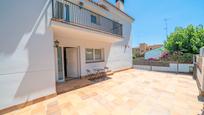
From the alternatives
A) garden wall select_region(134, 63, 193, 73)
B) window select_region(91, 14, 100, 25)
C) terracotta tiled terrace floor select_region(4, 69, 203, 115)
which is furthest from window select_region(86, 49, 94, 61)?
garden wall select_region(134, 63, 193, 73)

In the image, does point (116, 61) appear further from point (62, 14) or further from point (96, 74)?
point (62, 14)

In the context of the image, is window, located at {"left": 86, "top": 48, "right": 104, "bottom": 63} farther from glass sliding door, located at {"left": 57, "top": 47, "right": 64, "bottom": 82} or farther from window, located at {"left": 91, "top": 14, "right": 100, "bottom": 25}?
window, located at {"left": 91, "top": 14, "right": 100, "bottom": 25}

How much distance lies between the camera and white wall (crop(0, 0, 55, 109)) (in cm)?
320

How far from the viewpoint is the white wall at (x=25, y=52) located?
10.5 ft

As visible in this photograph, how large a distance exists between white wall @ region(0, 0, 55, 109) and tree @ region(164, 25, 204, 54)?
1356 centimetres

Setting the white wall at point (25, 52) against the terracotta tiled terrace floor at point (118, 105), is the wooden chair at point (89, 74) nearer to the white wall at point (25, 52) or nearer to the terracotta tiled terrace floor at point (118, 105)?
the terracotta tiled terrace floor at point (118, 105)

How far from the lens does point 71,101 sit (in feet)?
12.9

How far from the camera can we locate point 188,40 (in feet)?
39.6

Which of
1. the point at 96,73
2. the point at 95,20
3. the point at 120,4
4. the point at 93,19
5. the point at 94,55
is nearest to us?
the point at 96,73

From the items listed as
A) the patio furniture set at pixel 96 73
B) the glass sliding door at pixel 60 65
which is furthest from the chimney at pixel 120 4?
the glass sliding door at pixel 60 65

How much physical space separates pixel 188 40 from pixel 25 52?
1495 centimetres

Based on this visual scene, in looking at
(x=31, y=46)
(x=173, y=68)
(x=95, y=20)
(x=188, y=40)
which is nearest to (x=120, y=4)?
(x=95, y=20)

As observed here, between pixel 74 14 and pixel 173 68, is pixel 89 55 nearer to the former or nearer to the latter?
pixel 74 14

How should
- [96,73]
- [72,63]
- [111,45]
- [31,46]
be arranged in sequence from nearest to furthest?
[31,46], [72,63], [96,73], [111,45]
